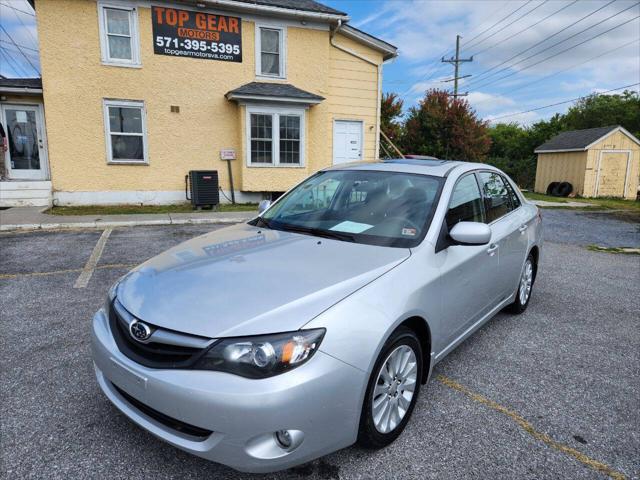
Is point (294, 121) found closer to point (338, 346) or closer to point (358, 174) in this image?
point (358, 174)

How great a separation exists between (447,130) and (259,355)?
1117 inches

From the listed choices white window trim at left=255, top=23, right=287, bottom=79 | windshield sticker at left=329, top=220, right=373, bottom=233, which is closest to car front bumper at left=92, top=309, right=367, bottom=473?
windshield sticker at left=329, top=220, right=373, bottom=233

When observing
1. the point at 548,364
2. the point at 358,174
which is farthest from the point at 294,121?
the point at 548,364

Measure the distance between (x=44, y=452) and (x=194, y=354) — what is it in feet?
3.70

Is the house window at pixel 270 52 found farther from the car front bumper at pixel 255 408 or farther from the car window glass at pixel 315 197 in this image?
the car front bumper at pixel 255 408

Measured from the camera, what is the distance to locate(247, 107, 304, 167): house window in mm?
13078

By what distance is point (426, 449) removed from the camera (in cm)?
237

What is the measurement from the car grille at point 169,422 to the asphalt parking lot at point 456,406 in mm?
311

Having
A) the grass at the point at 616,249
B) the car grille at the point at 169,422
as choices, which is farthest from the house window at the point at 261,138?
the car grille at the point at 169,422

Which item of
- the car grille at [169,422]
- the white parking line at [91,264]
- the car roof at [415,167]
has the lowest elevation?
the white parking line at [91,264]

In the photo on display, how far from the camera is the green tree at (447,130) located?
27703mm

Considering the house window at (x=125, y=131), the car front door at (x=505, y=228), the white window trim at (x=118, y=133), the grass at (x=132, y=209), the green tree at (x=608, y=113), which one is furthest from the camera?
the green tree at (x=608, y=113)

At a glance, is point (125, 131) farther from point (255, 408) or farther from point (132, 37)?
point (255, 408)

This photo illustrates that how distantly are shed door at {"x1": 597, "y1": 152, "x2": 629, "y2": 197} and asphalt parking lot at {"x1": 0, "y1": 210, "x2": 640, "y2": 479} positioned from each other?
805 inches
